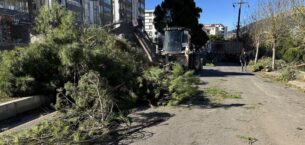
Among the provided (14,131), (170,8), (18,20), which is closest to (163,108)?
(14,131)

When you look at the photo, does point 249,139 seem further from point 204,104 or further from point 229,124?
point 204,104

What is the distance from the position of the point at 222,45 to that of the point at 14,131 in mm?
46638

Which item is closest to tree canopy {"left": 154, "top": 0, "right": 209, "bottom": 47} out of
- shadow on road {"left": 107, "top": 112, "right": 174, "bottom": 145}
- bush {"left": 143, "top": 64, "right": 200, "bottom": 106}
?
bush {"left": 143, "top": 64, "right": 200, "bottom": 106}

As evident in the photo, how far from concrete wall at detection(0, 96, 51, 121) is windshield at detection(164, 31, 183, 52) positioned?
554 inches

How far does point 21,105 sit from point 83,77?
7.21 feet

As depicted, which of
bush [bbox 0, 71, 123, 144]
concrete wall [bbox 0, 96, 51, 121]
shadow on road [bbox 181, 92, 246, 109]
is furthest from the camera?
shadow on road [bbox 181, 92, 246, 109]

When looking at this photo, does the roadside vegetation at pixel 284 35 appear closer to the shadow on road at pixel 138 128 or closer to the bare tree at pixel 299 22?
the bare tree at pixel 299 22

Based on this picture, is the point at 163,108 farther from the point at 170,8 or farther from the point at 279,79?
the point at 170,8

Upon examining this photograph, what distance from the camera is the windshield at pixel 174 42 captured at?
968 inches

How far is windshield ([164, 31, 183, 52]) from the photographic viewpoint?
80.6ft

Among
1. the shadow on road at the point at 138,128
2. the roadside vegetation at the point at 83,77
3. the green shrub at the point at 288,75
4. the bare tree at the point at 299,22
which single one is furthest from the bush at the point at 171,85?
the green shrub at the point at 288,75

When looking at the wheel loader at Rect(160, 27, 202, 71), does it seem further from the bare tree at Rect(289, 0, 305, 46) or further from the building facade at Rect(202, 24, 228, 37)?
the building facade at Rect(202, 24, 228, 37)

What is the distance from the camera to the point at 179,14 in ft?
129

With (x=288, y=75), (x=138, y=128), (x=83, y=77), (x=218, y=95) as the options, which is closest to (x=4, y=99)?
(x=83, y=77)
